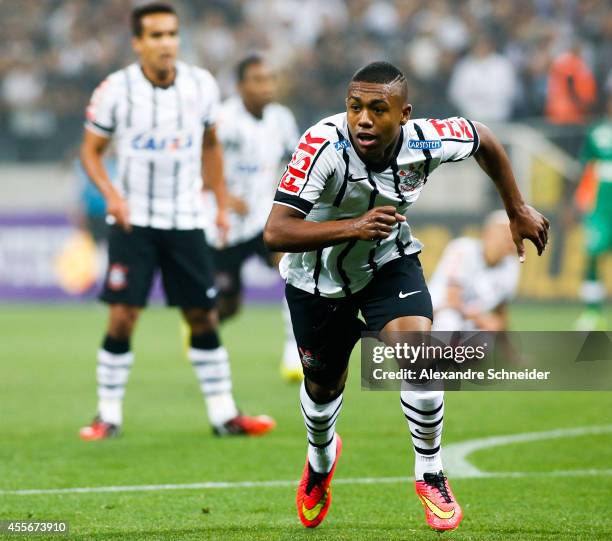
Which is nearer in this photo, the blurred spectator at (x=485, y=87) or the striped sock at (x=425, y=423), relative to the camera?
the striped sock at (x=425, y=423)

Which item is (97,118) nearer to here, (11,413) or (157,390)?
(11,413)

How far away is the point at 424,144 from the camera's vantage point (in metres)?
4.97

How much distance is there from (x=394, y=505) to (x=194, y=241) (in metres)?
2.72

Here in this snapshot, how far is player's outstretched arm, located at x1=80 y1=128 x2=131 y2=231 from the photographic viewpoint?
734cm

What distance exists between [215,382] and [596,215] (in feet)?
25.4

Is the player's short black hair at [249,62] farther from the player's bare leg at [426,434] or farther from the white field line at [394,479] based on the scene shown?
the player's bare leg at [426,434]

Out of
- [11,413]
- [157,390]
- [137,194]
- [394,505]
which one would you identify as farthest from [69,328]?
[394,505]

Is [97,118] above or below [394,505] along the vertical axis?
above

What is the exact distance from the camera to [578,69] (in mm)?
17938

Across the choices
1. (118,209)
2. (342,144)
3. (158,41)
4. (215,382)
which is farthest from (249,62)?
(342,144)

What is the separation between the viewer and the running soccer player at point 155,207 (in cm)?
754

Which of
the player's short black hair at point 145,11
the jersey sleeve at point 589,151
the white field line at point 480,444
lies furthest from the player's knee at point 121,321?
the jersey sleeve at point 589,151

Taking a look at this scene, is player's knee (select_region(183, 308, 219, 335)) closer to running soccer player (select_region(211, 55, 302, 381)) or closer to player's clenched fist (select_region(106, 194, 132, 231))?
player's clenched fist (select_region(106, 194, 132, 231))

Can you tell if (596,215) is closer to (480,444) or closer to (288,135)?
(288,135)
